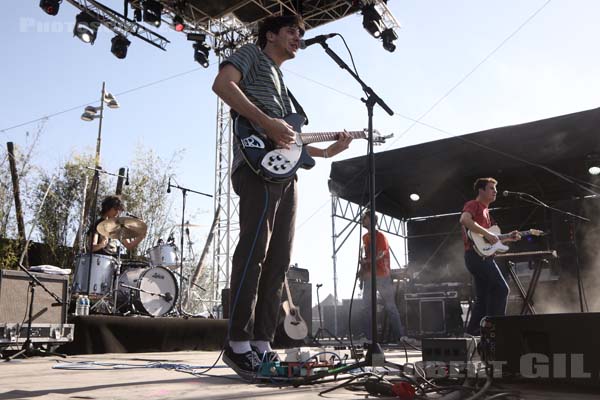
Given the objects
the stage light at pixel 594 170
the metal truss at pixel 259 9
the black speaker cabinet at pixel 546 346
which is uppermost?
the metal truss at pixel 259 9

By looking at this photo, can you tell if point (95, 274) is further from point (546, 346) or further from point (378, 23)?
point (378, 23)

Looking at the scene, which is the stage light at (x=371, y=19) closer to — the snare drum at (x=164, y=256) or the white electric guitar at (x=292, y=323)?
the snare drum at (x=164, y=256)

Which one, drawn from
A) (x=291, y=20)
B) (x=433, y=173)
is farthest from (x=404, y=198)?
(x=291, y=20)

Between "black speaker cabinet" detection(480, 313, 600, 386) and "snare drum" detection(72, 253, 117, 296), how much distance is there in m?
4.96

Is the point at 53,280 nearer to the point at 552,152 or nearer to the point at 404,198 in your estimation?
the point at 552,152

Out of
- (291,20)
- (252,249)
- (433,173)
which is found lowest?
(252,249)

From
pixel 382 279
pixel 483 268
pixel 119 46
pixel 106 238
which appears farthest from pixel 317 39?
pixel 119 46

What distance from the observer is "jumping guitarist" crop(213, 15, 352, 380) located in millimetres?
2488

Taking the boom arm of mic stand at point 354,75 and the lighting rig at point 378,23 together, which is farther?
the lighting rig at point 378,23

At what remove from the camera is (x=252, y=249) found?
99.0 inches

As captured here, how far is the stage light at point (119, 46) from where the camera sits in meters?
10.4

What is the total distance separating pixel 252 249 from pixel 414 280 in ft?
25.6

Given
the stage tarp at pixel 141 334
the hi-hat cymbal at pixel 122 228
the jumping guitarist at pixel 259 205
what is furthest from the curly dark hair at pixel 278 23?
the hi-hat cymbal at pixel 122 228

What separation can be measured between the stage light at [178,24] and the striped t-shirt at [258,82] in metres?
9.13
